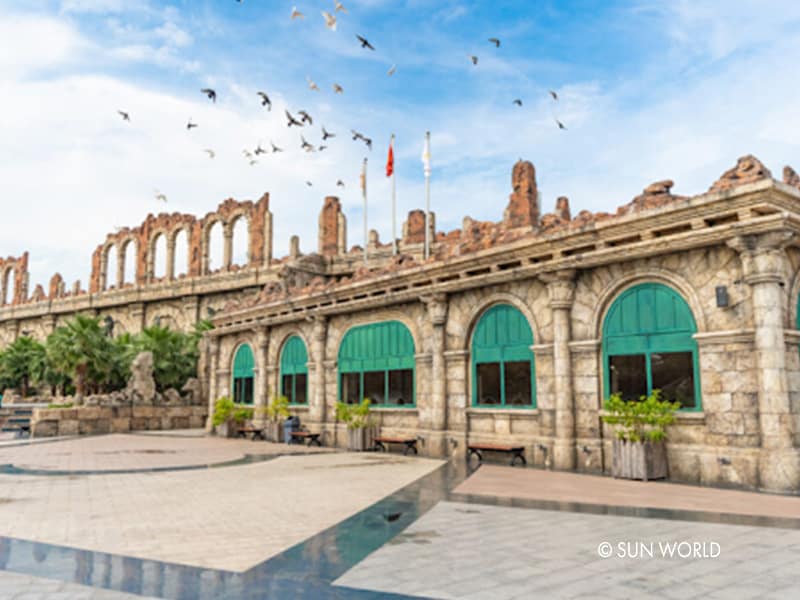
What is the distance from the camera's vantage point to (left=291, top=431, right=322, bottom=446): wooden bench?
1956cm

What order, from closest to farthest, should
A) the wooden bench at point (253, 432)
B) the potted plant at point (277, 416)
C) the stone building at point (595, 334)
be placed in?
the stone building at point (595, 334)
the potted plant at point (277, 416)
the wooden bench at point (253, 432)

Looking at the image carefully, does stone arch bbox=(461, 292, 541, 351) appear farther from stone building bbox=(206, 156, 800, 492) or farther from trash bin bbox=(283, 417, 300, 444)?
trash bin bbox=(283, 417, 300, 444)

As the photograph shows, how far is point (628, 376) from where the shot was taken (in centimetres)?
1257

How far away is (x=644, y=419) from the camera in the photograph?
11.6 m

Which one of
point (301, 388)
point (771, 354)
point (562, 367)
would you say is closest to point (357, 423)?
point (301, 388)

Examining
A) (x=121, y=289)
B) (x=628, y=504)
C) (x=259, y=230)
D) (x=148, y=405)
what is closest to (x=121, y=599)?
(x=628, y=504)

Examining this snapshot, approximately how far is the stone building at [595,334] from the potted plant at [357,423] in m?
0.51

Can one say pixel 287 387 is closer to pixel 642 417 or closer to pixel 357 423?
pixel 357 423

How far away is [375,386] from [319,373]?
2.64 metres

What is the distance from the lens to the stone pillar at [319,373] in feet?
67.0

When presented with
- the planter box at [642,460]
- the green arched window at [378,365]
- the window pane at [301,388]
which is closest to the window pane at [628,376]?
the planter box at [642,460]

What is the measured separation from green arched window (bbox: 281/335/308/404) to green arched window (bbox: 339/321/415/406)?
2266mm

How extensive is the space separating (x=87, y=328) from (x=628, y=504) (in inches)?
1189

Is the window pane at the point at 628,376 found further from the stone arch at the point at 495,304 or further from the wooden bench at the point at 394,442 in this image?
the wooden bench at the point at 394,442
